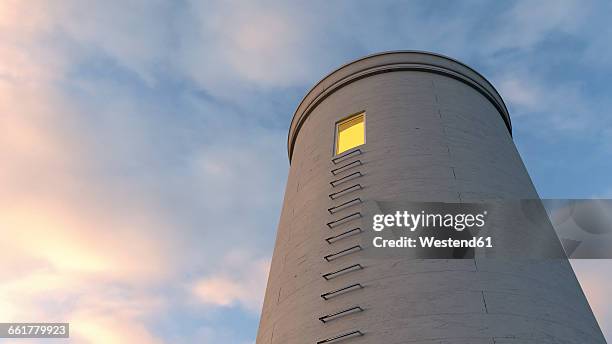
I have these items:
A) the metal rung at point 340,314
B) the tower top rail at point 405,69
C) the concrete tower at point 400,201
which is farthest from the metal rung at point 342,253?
the tower top rail at point 405,69

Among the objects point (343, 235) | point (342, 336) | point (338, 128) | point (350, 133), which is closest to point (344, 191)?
point (343, 235)

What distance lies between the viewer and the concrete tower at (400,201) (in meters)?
7.37

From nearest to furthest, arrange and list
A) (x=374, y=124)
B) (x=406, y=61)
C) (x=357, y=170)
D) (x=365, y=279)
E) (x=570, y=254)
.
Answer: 1. (x=365, y=279)
2. (x=570, y=254)
3. (x=357, y=170)
4. (x=374, y=124)
5. (x=406, y=61)

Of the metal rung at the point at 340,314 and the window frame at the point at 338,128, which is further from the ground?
the window frame at the point at 338,128

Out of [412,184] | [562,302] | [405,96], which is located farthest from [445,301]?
[405,96]

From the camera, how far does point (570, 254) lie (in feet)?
31.1

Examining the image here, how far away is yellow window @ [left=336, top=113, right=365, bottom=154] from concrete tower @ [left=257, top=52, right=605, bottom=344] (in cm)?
4

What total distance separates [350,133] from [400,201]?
3222 mm

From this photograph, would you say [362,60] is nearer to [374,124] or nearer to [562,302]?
[374,124]

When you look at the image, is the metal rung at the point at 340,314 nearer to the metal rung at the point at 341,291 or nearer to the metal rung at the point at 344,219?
the metal rung at the point at 341,291

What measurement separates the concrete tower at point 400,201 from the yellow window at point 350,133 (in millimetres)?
37

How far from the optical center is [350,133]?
1205 cm

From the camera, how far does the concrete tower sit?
24.2ft

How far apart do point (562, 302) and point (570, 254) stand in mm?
2080
